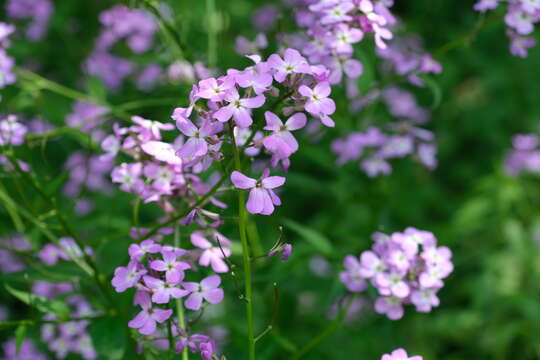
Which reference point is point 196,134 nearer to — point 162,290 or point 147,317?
point 162,290

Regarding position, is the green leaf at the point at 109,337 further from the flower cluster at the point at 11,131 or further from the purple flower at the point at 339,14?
the purple flower at the point at 339,14

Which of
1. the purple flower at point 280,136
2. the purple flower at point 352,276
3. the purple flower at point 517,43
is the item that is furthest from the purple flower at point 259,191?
the purple flower at point 517,43

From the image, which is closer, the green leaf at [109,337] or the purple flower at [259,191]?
the purple flower at [259,191]

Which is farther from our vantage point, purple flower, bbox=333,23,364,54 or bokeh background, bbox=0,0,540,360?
bokeh background, bbox=0,0,540,360

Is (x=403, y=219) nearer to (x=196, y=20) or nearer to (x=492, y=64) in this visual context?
(x=492, y=64)

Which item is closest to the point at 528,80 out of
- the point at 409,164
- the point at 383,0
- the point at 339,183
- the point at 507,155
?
the point at 507,155

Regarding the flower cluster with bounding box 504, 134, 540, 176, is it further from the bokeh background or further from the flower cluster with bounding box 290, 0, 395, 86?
the flower cluster with bounding box 290, 0, 395, 86

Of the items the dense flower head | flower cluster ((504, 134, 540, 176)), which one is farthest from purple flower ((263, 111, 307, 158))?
flower cluster ((504, 134, 540, 176))
